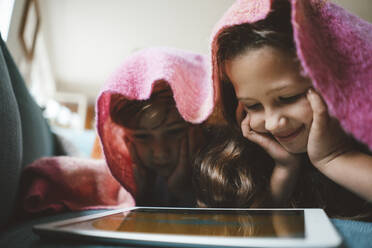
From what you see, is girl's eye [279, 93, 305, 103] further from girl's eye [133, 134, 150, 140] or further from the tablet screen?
girl's eye [133, 134, 150, 140]

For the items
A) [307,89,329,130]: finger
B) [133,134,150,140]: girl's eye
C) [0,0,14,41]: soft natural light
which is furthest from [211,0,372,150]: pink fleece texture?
[0,0,14,41]: soft natural light

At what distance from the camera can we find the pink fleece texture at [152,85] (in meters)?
0.49

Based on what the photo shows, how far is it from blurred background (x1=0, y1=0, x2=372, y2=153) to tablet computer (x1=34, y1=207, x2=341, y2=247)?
1.36m

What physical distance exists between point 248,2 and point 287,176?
0.28 meters

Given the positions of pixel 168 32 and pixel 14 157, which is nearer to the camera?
pixel 14 157

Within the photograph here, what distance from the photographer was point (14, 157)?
0.40 meters

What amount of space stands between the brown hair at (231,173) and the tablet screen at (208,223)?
0.12 m

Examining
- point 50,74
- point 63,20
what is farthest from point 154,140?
point 50,74

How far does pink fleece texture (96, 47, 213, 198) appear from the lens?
1.62 feet

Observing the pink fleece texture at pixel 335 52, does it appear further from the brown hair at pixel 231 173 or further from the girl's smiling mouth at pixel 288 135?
the brown hair at pixel 231 173

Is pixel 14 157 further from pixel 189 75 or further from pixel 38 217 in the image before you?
pixel 189 75

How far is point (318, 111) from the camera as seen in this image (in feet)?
1.23

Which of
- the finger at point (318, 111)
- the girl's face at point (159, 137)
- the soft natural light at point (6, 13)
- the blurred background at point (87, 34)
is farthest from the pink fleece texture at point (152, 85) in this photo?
the blurred background at point (87, 34)

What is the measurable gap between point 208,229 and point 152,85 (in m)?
0.28
